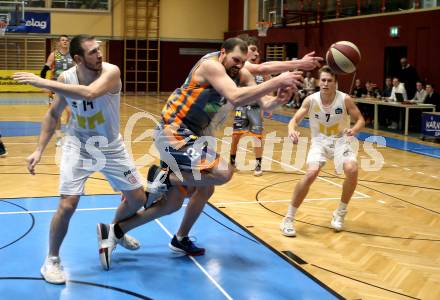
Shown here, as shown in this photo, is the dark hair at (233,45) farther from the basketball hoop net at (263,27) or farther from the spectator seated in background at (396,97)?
the basketball hoop net at (263,27)

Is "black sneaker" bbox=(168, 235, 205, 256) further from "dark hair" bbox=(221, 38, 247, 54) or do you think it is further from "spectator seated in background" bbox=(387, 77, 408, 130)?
"spectator seated in background" bbox=(387, 77, 408, 130)

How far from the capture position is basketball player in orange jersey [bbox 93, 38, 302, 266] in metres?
4.51

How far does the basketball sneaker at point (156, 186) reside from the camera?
4832mm

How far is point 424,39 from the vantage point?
645 inches

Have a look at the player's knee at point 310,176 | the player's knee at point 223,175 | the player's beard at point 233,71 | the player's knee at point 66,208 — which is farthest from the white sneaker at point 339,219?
the player's knee at point 66,208

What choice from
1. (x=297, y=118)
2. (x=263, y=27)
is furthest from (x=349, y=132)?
(x=263, y=27)

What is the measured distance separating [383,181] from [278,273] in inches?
178

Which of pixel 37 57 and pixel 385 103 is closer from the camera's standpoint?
pixel 385 103

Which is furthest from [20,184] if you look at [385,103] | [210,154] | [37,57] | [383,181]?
[37,57]

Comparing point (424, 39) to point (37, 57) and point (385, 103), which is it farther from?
point (37, 57)

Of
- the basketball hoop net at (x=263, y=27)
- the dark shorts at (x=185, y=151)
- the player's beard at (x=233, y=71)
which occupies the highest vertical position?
the basketball hoop net at (x=263, y=27)

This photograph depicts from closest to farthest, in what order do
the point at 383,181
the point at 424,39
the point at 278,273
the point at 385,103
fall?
1. the point at 278,273
2. the point at 383,181
3. the point at 385,103
4. the point at 424,39

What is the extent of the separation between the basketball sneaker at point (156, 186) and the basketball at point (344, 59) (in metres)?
2.29

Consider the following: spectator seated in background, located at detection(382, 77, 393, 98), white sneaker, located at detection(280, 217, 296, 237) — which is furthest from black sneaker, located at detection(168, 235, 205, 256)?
spectator seated in background, located at detection(382, 77, 393, 98)
